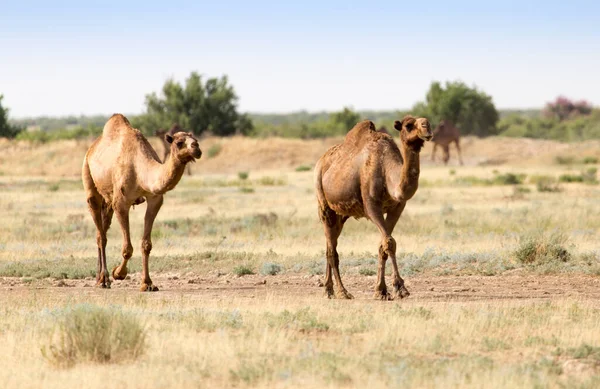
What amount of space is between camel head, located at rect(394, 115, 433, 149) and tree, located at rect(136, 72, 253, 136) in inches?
2264

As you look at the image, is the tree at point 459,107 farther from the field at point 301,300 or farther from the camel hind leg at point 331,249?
the camel hind leg at point 331,249

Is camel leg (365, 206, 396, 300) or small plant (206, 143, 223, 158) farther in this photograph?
small plant (206, 143, 223, 158)

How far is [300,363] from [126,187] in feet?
22.8

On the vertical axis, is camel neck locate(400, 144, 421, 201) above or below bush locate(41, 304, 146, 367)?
above

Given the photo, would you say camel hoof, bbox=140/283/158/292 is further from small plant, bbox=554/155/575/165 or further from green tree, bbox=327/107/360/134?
green tree, bbox=327/107/360/134

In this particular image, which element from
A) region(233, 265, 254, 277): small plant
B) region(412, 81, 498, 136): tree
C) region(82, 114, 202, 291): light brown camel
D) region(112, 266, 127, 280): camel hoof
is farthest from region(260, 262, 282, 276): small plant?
region(412, 81, 498, 136): tree

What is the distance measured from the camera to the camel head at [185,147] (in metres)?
14.1

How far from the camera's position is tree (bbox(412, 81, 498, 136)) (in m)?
81.1

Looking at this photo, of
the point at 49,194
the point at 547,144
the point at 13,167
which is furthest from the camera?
the point at 547,144

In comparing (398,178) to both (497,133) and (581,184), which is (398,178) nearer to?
(581,184)

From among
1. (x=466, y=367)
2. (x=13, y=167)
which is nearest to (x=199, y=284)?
(x=466, y=367)

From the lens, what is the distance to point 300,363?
977 centimetres

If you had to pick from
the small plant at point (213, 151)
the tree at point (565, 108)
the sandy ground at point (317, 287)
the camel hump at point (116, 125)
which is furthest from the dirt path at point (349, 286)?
the tree at point (565, 108)

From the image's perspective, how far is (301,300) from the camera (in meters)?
14.3
